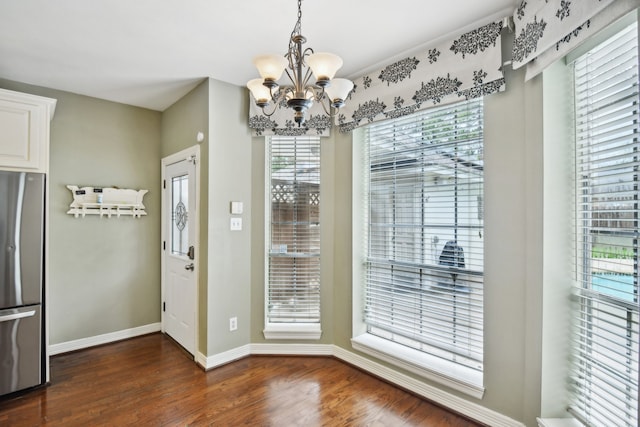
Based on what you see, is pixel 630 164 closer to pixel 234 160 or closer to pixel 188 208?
pixel 234 160

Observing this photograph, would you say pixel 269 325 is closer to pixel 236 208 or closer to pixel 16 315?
pixel 236 208

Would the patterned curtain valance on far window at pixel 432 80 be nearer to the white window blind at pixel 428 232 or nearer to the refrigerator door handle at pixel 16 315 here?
the white window blind at pixel 428 232

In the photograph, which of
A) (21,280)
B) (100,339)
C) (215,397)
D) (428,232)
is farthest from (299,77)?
(100,339)

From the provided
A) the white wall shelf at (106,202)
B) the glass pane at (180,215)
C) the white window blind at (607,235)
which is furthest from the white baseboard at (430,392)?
the white wall shelf at (106,202)

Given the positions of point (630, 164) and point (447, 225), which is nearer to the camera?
point (630, 164)

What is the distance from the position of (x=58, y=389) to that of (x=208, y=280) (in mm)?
1380

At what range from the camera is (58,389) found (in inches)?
97.4

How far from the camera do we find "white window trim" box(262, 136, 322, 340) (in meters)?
3.01

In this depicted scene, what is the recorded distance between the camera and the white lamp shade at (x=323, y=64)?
143 cm

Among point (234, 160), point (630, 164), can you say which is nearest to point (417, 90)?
point (630, 164)

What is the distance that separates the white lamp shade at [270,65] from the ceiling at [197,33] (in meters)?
0.64

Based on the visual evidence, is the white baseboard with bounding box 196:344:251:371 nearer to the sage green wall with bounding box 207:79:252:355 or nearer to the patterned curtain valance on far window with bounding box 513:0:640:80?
the sage green wall with bounding box 207:79:252:355

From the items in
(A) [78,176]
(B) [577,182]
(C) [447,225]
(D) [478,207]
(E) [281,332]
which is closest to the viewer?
(B) [577,182]

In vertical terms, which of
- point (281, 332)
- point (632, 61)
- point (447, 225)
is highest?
point (632, 61)
